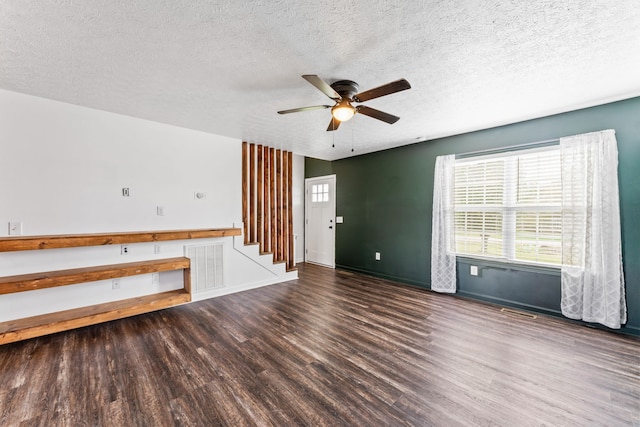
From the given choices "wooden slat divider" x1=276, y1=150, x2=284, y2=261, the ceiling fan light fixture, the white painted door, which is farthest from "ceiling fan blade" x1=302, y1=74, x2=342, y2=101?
the white painted door

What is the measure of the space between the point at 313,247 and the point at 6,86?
5.34 meters

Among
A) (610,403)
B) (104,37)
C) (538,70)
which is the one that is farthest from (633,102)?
(104,37)

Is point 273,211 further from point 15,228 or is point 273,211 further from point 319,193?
point 15,228

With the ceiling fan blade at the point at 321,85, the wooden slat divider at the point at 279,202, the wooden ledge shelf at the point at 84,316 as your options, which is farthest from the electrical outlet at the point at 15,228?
the ceiling fan blade at the point at 321,85

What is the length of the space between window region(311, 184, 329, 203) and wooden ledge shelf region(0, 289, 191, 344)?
3608mm

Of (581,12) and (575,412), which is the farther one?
(575,412)

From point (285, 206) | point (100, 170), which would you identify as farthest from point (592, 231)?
point (100, 170)

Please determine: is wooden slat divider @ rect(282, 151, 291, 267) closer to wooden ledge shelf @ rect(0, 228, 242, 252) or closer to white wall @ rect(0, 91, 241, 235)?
white wall @ rect(0, 91, 241, 235)

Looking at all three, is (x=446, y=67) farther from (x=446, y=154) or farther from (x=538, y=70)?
(x=446, y=154)

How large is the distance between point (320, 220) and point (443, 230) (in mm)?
2952

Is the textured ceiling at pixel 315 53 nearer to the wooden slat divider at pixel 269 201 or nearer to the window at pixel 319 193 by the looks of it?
the wooden slat divider at pixel 269 201

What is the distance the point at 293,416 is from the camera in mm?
1685

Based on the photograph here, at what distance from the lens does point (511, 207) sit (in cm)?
357

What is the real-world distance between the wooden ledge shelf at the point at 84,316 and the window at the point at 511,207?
417 centimetres
